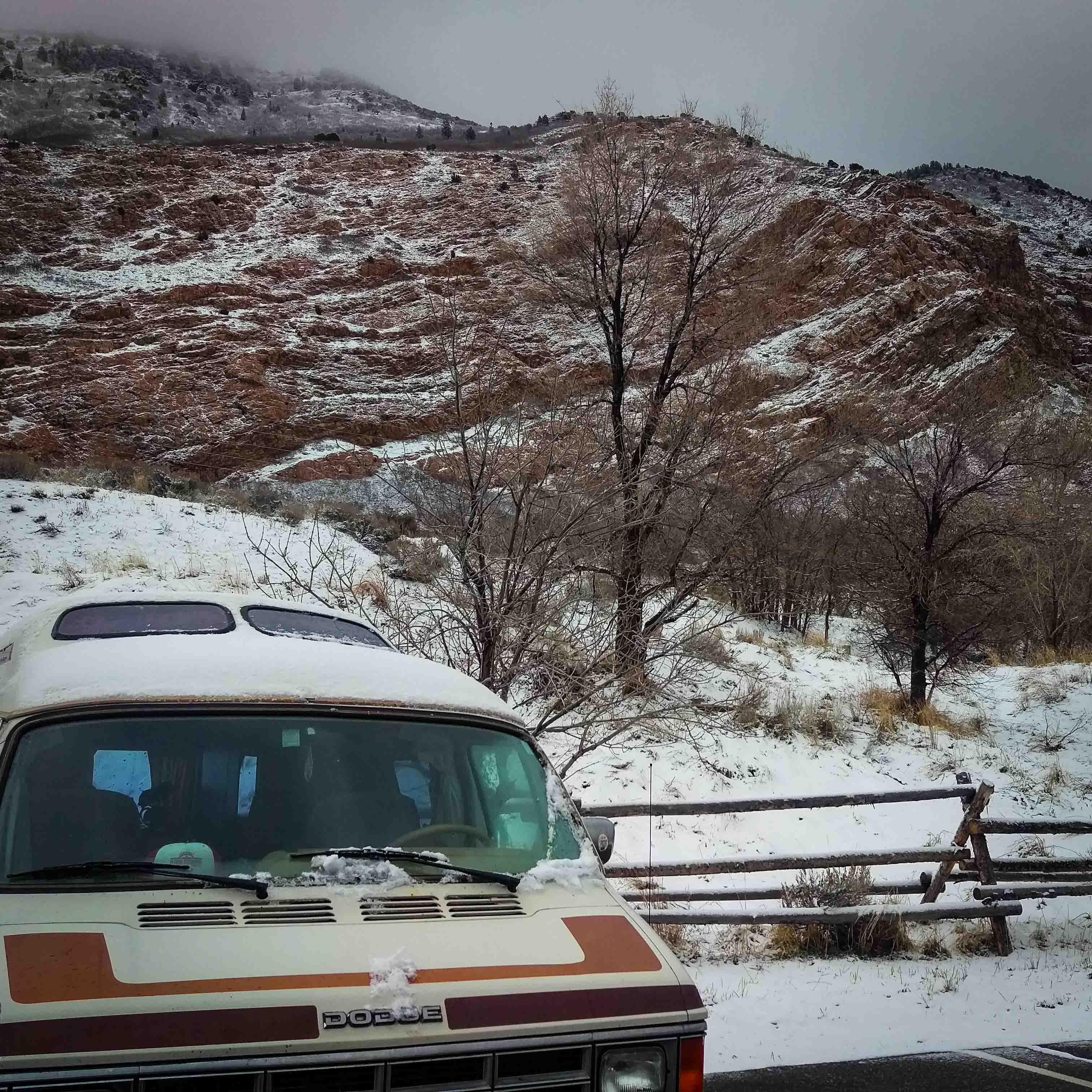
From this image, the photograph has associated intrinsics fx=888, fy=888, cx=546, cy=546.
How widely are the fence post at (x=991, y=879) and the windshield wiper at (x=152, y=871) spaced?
21.6 feet

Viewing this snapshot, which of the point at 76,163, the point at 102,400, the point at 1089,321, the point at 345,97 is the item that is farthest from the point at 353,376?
the point at 345,97

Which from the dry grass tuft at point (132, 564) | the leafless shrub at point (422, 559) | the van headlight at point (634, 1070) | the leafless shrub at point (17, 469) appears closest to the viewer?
the van headlight at point (634, 1070)

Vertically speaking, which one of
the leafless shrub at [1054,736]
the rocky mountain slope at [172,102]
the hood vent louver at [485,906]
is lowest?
the leafless shrub at [1054,736]

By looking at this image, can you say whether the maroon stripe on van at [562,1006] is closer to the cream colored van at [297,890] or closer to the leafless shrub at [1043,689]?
the cream colored van at [297,890]

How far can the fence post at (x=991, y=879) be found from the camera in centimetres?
700

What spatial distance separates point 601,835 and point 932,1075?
9.36 ft

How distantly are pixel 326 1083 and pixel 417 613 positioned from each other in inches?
230

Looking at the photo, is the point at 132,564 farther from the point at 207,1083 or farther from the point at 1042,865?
the point at 207,1083

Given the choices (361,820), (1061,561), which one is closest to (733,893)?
(361,820)

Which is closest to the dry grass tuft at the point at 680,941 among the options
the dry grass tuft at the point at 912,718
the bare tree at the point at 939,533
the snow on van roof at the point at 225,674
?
the snow on van roof at the point at 225,674

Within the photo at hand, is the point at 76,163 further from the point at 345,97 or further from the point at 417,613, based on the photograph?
the point at 417,613

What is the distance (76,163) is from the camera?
5653cm

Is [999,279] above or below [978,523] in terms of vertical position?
above

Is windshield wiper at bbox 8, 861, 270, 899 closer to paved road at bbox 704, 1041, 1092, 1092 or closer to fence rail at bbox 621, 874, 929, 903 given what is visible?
paved road at bbox 704, 1041, 1092, 1092
